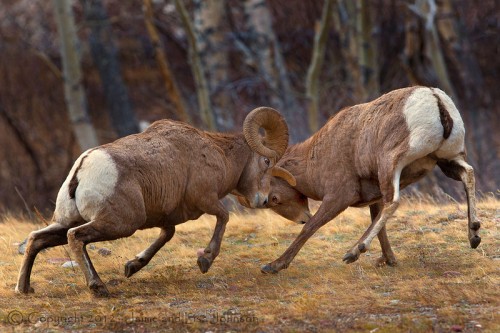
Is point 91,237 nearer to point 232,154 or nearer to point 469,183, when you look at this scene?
point 232,154

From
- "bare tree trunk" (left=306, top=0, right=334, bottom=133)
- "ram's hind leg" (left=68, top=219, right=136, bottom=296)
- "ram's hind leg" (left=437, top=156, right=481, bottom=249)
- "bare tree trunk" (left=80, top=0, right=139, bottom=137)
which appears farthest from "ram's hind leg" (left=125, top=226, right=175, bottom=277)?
"bare tree trunk" (left=80, top=0, right=139, bottom=137)

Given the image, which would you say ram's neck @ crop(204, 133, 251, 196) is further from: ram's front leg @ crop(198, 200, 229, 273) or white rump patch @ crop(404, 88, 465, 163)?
white rump patch @ crop(404, 88, 465, 163)

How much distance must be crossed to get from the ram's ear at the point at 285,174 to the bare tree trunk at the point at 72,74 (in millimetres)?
10112

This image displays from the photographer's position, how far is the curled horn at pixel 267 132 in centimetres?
1081

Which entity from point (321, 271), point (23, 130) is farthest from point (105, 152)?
point (23, 130)

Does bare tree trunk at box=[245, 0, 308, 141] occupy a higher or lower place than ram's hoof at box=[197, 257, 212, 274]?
lower

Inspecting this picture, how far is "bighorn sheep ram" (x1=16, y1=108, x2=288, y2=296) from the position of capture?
8.97m

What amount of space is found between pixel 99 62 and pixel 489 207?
1552cm

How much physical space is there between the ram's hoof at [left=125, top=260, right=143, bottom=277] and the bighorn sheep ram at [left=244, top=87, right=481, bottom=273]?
4.30 feet

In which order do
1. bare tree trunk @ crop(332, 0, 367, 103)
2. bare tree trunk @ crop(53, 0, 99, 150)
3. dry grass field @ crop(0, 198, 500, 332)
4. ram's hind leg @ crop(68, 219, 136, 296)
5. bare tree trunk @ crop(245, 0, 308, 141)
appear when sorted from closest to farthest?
1. dry grass field @ crop(0, 198, 500, 332)
2. ram's hind leg @ crop(68, 219, 136, 296)
3. bare tree trunk @ crop(53, 0, 99, 150)
4. bare tree trunk @ crop(245, 0, 308, 141)
5. bare tree trunk @ crop(332, 0, 367, 103)

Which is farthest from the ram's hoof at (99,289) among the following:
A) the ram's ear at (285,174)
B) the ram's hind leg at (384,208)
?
the ram's ear at (285,174)

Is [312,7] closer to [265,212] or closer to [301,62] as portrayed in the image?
[301,62]

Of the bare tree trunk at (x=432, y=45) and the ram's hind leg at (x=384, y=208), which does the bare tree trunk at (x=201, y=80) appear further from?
the ram's hind leg at (x=384, y=208)

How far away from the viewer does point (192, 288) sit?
9.59m
